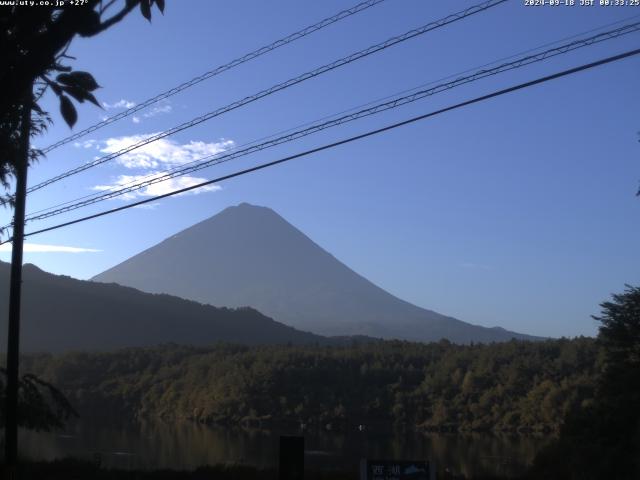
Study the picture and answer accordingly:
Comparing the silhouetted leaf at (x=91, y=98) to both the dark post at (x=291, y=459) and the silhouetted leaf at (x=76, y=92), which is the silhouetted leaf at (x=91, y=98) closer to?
the silhouetted leaf at (x=76, y=92)

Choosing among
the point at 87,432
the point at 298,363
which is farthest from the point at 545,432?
the point at 87,432

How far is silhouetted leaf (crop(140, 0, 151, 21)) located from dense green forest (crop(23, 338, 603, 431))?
59.1 metres

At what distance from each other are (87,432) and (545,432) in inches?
1370

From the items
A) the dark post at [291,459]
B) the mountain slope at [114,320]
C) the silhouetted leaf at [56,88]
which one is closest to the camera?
the silhouetted leaf at [56,88]

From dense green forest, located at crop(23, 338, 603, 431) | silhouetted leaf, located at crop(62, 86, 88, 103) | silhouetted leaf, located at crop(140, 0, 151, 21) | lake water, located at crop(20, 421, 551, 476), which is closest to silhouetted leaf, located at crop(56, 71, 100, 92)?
silhouetted leaf, located at crop(62, 86, 88, 103)

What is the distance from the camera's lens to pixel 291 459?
1026 cm

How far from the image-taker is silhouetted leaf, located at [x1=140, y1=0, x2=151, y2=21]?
18.2 ft

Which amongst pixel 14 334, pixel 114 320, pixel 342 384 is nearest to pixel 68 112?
pixel 14 334

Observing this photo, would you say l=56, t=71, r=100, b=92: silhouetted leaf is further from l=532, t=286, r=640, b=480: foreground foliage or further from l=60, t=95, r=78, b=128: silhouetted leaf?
l=532, t=286, r=640, b=480: foreground foliage

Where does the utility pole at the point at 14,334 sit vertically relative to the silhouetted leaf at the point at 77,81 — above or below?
below

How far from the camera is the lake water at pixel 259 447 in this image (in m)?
39.4

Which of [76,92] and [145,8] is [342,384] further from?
[145,8]

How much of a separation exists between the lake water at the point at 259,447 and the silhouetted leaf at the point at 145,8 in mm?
31090

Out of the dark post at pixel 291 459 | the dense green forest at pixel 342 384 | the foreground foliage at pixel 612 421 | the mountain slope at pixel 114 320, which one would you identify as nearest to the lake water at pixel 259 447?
the dense green forest at pixel 342 384
